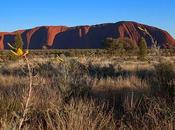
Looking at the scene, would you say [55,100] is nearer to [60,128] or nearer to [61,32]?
[60,128]

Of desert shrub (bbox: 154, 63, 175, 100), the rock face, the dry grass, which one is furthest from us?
the rock face

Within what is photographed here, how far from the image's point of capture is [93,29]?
168750mm

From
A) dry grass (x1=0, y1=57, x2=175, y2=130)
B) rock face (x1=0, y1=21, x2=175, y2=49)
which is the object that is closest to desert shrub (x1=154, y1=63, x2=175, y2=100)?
dry grass (x1=0, y1=57, x2=175, y2=130)

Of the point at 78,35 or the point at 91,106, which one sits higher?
the point at 91,106

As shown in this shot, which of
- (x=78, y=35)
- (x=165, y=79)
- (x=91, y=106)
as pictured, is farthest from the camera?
(x=78, y=35)

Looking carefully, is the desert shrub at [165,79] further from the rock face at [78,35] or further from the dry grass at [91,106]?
the rock face at [78,35]

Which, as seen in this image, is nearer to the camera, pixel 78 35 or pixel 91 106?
pixel 91 106

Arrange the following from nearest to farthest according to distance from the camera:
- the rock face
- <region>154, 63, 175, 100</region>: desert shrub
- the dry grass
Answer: the dry grass, <region>154, 63, 175, 100</region>: desert shrub, the rock face

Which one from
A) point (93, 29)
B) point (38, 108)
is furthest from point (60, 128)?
point (93, 29)

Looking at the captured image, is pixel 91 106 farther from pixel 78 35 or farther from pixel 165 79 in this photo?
pixel 78 35

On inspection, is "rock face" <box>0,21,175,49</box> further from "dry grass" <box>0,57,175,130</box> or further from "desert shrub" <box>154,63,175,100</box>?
"desert shrub" <box>154,63,175,100</box>

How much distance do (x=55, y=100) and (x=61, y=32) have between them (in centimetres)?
17458

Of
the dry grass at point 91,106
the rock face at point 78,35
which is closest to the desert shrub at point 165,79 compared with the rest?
the dry grass at point 91,106

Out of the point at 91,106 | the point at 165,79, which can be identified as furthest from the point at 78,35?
the point at 91,106
